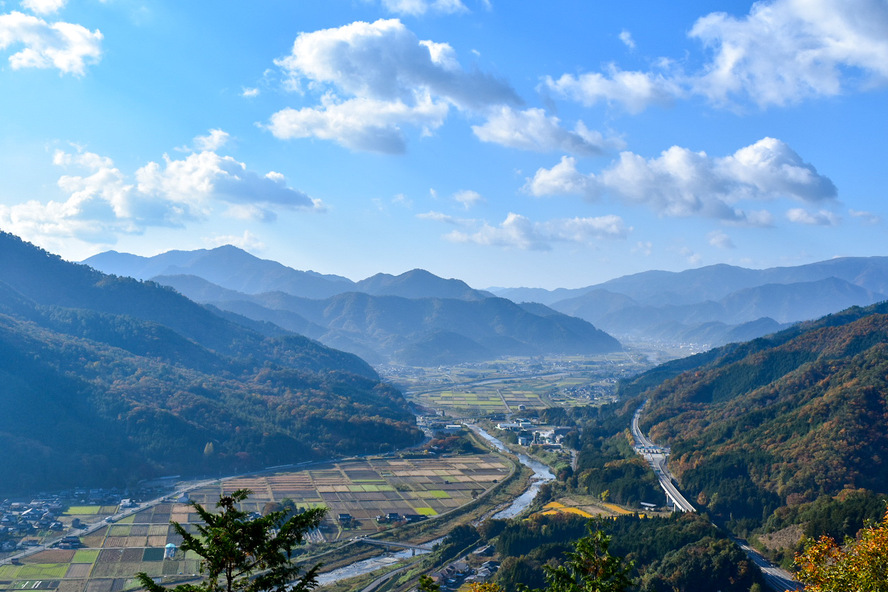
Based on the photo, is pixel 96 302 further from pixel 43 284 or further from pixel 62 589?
pixel 62 589

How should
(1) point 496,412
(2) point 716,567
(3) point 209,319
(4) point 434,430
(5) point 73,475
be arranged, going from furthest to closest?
(3) point 209,319 < (1) point 496,412 < (4) point 434,430 < (5) point 73,475 < (2) point 716,567

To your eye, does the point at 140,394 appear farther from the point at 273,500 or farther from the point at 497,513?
the point at 497,513

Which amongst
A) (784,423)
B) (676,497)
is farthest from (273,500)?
(784,423)

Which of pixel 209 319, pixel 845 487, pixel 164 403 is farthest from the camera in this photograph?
pixel 209 319

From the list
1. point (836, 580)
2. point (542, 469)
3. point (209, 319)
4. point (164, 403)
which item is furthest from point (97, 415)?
point (836, 580)

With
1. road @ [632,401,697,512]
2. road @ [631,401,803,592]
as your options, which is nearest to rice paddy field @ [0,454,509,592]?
road @ [632,401,697,512]

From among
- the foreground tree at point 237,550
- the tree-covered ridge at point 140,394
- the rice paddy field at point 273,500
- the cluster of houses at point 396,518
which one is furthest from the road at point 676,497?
the tree-covered ridge at point 140,394
